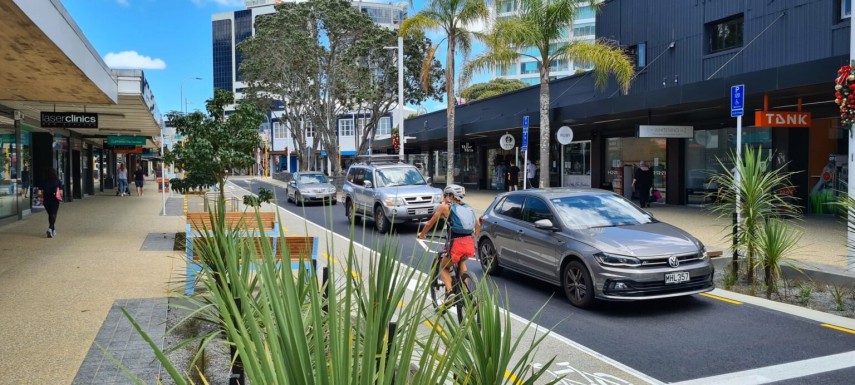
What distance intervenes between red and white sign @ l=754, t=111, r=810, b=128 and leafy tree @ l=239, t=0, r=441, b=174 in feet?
86.7

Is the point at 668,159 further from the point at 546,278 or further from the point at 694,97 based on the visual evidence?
the point at 546,278

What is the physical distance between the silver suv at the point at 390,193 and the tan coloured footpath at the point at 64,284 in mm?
4849

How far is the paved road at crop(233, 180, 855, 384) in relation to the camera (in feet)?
19.6

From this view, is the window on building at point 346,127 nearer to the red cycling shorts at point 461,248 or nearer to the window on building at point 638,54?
the window on building at point 638,54

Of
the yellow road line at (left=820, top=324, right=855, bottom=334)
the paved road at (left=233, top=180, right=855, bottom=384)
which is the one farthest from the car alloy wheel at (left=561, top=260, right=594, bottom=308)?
the yellow road line at (left=820, top=324, right=855, bottom=334)

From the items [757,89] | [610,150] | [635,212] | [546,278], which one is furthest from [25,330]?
[610,150]

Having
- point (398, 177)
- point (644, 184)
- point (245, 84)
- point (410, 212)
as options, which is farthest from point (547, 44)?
point (245, 84)

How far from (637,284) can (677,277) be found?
0.52m

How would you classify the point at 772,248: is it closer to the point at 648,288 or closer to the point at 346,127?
the point at 648,288

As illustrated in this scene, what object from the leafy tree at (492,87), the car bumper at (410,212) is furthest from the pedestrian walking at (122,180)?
the leafy tree at (492,87)

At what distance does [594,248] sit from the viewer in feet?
26.5

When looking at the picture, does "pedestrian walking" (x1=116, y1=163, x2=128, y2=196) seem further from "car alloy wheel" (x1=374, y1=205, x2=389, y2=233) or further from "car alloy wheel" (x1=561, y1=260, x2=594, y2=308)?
"car alloy wheel" (x1=561, y1=260, x2=594, y2=308)

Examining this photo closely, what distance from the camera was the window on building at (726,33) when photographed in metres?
20.4

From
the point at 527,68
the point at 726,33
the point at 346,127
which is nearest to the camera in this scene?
the point at 726,33
